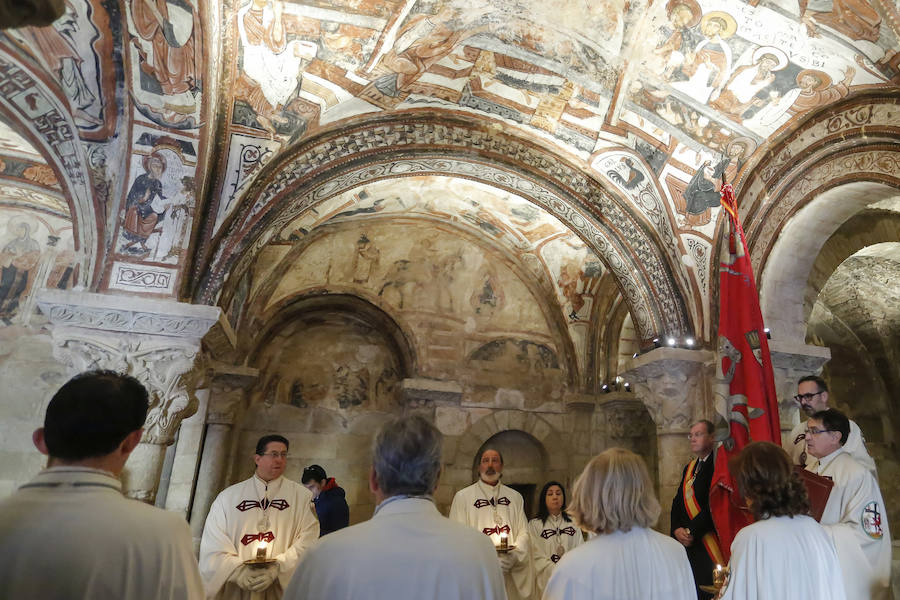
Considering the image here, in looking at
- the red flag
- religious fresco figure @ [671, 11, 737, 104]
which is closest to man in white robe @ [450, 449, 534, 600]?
the red flag

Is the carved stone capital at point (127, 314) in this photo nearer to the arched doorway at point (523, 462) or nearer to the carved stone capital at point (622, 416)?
the arched doorway at point (523, 462)

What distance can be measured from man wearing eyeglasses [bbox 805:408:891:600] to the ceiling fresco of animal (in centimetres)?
338

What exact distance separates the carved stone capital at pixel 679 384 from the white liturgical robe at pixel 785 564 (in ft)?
13.8

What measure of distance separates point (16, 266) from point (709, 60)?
8805 mm

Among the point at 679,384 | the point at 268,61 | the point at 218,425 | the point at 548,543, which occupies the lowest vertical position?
the point at 548,543

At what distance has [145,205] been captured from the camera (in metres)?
5.31

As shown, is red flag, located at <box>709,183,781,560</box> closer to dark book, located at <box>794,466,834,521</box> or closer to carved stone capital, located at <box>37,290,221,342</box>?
dark book, located at <box>794,466,834,521</box>

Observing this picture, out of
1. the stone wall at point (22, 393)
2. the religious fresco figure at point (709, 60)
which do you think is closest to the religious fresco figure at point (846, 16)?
the religious fresco figure at point (709, 60)

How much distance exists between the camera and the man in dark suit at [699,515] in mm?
3928

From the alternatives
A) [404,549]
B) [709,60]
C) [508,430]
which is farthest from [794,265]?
[404,549]

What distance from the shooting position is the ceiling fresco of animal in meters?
4.82

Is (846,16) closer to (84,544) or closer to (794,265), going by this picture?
(794,265)

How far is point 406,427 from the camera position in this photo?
169 cm

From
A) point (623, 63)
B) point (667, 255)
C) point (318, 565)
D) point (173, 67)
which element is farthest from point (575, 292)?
point (318, 565)
